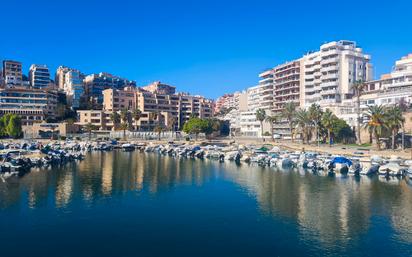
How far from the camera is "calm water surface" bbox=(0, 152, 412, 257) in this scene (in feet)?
99.1

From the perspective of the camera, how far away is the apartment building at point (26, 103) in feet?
483

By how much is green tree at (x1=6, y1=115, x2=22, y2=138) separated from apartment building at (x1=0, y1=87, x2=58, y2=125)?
1842 cm

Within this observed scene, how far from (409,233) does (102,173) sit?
51201 millimetres

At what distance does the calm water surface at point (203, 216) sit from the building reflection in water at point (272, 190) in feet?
0.43

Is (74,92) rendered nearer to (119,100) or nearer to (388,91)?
(119,100)

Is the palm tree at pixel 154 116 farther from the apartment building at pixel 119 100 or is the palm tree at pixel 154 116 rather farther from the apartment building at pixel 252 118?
the apartment building at pixel 252 118

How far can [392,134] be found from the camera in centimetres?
8344

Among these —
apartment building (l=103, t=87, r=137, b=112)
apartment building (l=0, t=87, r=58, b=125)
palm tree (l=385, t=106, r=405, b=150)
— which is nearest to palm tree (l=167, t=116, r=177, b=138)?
apartment building (l=103, t=87, r=137, b=112)

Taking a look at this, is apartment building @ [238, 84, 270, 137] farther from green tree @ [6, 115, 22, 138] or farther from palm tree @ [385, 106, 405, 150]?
green tree @ [6, 115, 22, 138]

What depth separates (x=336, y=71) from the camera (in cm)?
12275

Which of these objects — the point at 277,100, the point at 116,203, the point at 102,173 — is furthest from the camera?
the point at 277,100

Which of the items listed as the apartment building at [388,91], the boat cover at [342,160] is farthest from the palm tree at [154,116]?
the boat cover at [342,160]

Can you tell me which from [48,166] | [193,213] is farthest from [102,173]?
[193,213]

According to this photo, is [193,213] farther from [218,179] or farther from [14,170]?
[14,170]
